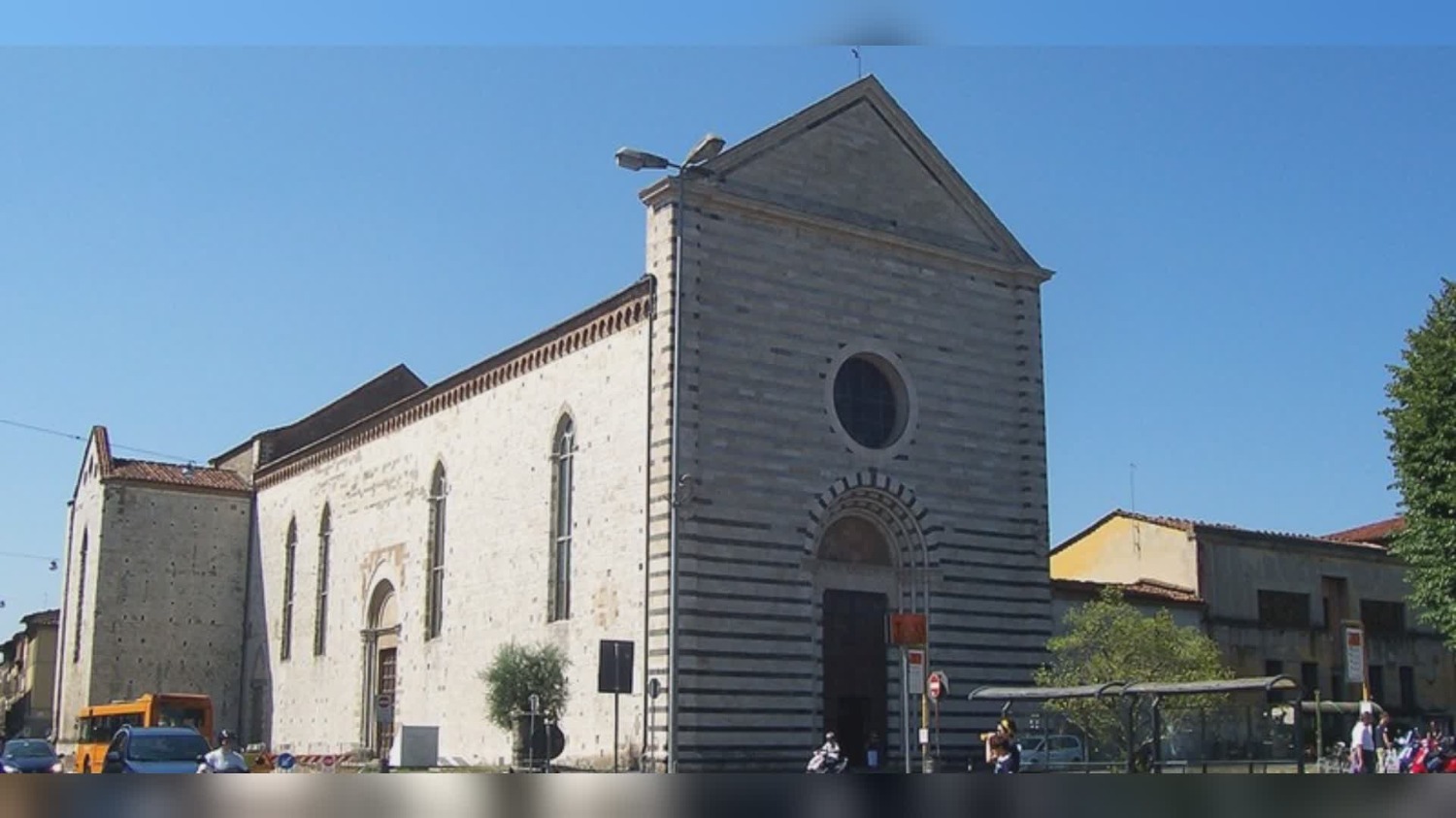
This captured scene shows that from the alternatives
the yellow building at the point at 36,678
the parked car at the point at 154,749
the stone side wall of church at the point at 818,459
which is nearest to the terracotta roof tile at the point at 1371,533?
the stone side wall of church at the point at 818,459

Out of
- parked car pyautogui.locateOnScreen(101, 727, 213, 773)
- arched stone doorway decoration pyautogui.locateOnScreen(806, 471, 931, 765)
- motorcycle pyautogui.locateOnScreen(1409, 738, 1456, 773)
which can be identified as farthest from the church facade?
motorcycle pyautogui.locateOnScreen(1409, 738, 1456, 773)

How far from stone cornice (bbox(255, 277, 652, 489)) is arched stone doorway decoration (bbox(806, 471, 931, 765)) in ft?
19.8

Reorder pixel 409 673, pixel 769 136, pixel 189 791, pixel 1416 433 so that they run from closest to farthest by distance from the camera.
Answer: pixel 189 791 → pixel 1416 433 → pixel 769 136 → pixel 409 673

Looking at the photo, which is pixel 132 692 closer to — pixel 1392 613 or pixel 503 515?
pixel 503 515

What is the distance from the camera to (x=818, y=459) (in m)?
32.7

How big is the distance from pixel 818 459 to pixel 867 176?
6951mm

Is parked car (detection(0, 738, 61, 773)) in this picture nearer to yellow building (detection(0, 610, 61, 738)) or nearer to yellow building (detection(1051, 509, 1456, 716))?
yellow building (detection(1051, 509, 1456, 716))

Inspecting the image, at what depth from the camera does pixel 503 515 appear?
38406mm

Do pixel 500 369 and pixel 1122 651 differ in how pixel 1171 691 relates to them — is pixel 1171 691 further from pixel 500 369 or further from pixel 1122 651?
pixel 500 369

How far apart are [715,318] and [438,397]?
13.7m

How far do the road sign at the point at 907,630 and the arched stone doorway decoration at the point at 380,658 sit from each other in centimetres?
1829

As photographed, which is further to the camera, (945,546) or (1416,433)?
(945,546)

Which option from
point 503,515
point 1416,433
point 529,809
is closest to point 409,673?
point 503,515

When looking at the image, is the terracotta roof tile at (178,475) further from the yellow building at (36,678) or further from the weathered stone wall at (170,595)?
the yellow building at (36,678)
